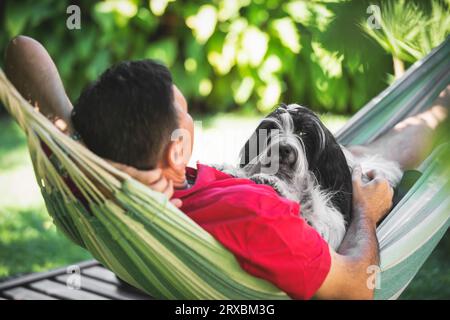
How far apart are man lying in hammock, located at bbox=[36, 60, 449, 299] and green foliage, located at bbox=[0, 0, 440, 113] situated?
4.34 meters

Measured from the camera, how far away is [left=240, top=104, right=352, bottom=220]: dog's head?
5.61ft

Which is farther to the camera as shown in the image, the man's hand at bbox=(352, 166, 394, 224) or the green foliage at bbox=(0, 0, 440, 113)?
the green foliage at bbox=(0, 0, 440, 113)

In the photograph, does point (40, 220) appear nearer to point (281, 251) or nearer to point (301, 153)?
point (301, 153)

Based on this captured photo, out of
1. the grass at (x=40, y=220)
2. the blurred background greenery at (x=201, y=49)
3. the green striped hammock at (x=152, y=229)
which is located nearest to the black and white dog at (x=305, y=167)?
the green striped hammock at (x=152, y=229)

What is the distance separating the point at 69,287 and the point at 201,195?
120cm

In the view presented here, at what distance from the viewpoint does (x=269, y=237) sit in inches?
54.2

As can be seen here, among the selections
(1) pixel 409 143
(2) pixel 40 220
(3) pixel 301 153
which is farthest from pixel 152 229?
(2) pixel 40 220

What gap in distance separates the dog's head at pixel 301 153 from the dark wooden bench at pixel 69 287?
0.94 metres

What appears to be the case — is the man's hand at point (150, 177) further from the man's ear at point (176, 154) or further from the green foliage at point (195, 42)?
the green foliage at point (195, 42)

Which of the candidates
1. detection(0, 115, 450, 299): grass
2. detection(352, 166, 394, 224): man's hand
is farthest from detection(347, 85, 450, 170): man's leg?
detection(0, 115, 450, 299): grass

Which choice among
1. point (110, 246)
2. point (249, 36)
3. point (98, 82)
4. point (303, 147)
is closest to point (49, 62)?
point (98, 82)

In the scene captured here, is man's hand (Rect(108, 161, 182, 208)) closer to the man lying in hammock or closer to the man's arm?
the man lying in hammock

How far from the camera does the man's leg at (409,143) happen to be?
7.27ft
